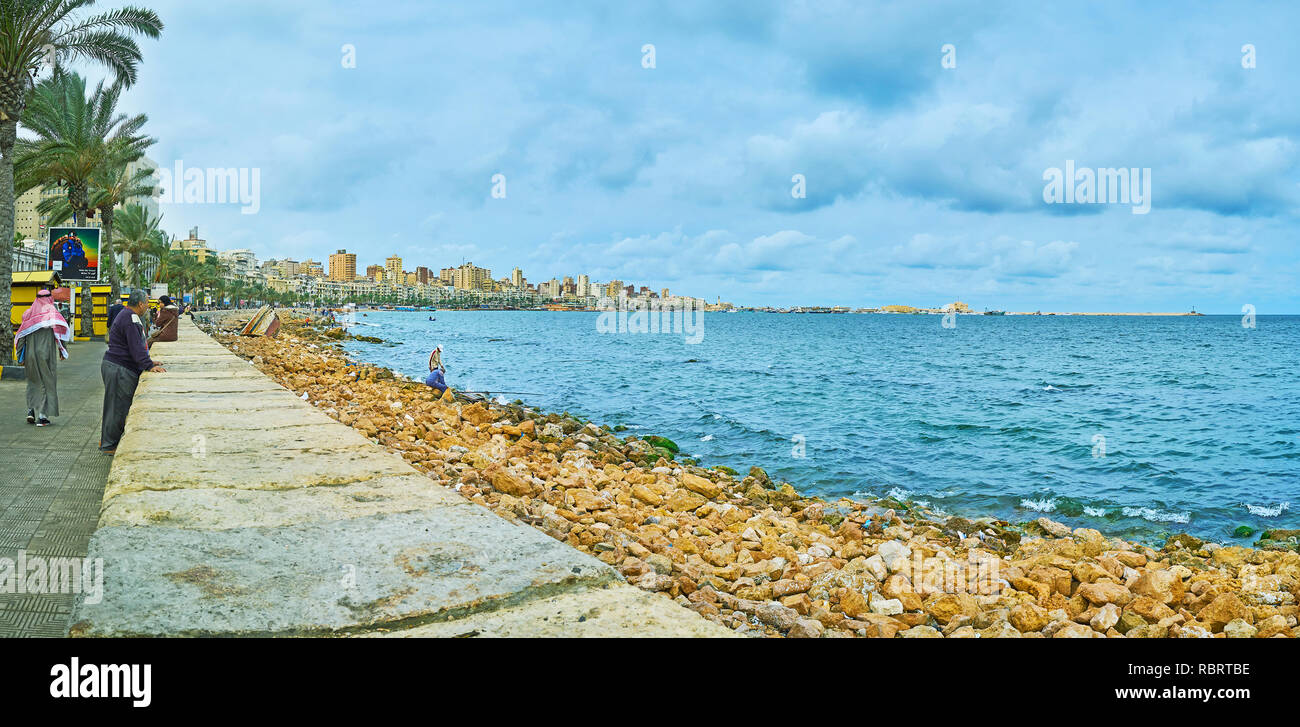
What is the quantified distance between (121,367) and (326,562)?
5826 millimetres

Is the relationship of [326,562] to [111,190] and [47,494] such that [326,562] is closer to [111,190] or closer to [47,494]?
[47,494]

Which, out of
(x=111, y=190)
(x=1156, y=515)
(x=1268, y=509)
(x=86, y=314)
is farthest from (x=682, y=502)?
(x=111, y=190)

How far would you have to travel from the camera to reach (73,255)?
71.0 ft

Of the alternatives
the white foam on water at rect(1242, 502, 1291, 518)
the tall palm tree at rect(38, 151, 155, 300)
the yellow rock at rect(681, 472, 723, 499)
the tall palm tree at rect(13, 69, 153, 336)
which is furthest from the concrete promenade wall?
the tall palm tree at rect(38, 151, 155, 300)

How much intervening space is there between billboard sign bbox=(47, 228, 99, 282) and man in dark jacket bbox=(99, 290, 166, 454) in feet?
58.2

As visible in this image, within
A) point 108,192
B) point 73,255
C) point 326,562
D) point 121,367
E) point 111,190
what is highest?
point 111,190

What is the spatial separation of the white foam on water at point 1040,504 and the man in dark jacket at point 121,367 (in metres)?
11.8

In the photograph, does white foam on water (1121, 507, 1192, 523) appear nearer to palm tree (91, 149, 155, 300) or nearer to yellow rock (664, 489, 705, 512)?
yellow rock (664, 489, 705, 512)

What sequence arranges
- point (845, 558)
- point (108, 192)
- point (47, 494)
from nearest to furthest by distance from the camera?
1. point (47, 494)
2. point (845, 558)
3. point (108, 192)

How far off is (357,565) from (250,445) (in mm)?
3160

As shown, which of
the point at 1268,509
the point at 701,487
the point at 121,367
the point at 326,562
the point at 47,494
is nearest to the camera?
the point at 326,562

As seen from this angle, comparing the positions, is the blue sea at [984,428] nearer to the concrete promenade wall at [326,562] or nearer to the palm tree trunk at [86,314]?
the concrete promenade wall at [326,562]

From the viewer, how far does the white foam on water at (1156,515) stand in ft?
36.8

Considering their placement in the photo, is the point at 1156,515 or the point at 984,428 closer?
the point at 1156,515
